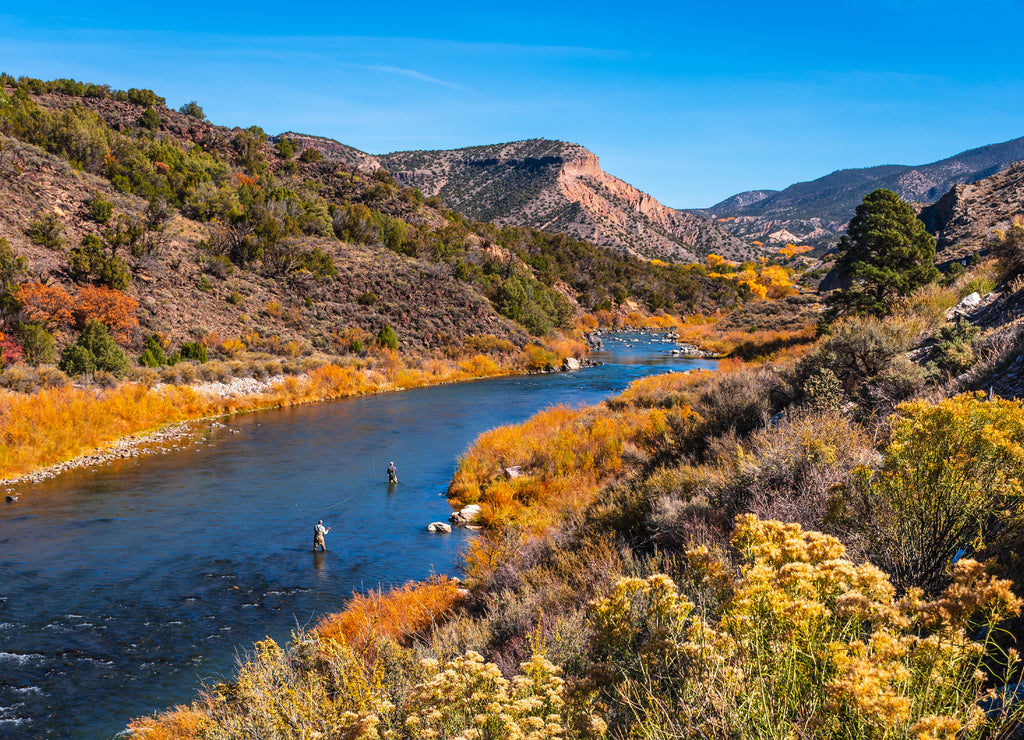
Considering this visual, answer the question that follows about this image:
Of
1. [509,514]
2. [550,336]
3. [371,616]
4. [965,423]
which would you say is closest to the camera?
[965,423]

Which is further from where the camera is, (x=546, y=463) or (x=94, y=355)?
(x=94, y=355)

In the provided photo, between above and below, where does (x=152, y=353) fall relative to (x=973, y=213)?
below

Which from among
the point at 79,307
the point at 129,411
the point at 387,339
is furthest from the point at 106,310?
the point at 387,339

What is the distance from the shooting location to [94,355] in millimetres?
23250

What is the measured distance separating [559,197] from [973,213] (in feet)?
308

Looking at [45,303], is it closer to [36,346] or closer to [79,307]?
[79,307]

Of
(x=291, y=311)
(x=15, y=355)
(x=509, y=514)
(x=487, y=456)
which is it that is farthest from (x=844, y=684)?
(x=291, y=311)

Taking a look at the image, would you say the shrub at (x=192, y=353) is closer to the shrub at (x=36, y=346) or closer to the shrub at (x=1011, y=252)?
the shrub at (x=36, y=346)

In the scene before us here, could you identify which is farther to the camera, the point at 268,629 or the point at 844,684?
the point at 268,629

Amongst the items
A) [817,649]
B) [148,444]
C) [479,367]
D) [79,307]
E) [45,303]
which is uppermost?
[45,303]

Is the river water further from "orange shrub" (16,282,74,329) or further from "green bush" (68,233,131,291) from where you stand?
"green bush" (68,233,131,291)

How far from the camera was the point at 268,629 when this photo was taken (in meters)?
9.33

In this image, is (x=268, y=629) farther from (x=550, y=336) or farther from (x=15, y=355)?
(x=550, y=336)

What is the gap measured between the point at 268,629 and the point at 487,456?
28.7 feet
